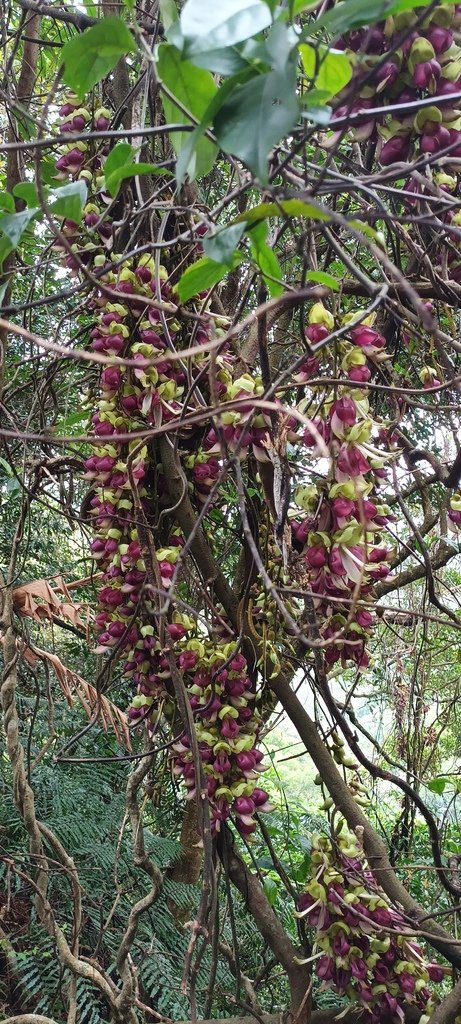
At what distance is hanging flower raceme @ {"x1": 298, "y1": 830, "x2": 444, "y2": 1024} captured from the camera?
2.47 ft

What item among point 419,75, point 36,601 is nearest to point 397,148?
point 419,75

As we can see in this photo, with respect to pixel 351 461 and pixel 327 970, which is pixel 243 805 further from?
pixel 351 461

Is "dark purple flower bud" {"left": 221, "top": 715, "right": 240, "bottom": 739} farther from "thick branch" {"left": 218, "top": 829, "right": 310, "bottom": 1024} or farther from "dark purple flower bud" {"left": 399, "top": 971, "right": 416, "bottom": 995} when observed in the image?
"dark purple flower bud" {"left": 399, "top": 971, "right": 416, "bottom": 995}

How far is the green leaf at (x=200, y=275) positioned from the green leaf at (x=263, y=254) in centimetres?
1

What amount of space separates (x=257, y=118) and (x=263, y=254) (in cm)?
15

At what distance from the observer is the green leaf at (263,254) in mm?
418

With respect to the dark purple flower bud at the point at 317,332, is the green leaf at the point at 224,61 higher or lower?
lower

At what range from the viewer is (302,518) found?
0.74 metres

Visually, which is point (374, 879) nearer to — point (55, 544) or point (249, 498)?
point (249, 498)

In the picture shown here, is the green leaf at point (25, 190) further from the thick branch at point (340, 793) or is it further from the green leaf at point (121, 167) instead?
the thick branch at point (340, 793)

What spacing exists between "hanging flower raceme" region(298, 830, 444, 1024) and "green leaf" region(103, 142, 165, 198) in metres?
0.68

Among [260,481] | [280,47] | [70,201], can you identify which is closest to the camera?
[280,47]

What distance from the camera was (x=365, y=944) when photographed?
765 mm

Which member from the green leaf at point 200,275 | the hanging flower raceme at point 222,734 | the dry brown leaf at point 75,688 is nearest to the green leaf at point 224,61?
the green leaf at point 200,275
